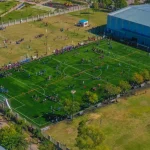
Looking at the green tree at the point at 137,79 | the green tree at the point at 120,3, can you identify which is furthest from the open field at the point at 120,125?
the green tree at the point at 120,3

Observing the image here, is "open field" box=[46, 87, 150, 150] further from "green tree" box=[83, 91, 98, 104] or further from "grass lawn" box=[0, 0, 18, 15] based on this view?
"grass lawn" box=[0, 0, 18, 15]

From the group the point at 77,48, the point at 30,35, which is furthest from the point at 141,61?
the point at 30,35

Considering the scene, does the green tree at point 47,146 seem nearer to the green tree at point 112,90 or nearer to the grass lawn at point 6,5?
the green tree at point 112,90

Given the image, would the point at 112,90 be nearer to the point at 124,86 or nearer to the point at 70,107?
the point at 124,86

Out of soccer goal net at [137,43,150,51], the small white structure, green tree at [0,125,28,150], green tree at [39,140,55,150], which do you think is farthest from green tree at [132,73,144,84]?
the small white structure

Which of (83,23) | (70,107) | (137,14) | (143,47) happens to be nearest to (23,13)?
(83,23)

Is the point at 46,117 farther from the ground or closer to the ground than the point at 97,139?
closer to the ground

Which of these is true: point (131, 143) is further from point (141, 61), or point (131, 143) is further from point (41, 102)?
point (141, 61)
